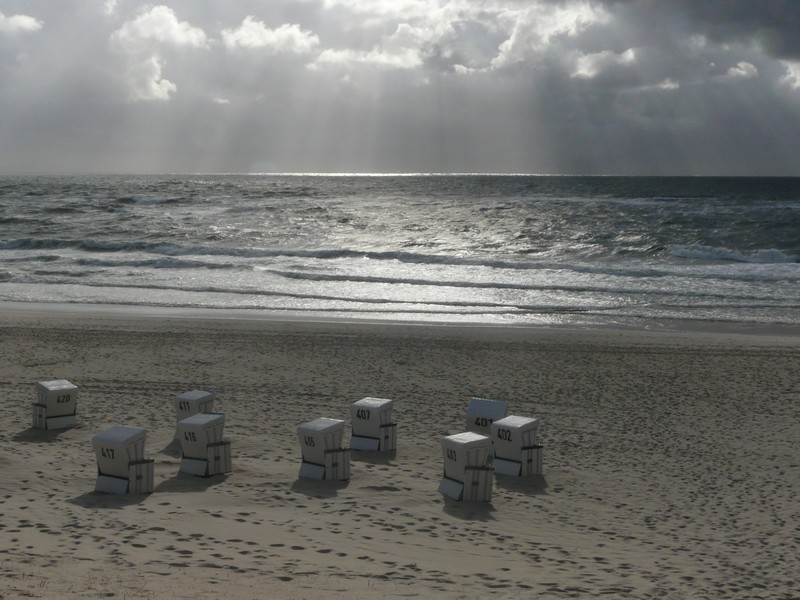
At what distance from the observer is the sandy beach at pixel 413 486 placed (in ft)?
16.9

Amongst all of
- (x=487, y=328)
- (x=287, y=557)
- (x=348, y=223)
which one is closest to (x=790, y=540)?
(x=287, y=557)

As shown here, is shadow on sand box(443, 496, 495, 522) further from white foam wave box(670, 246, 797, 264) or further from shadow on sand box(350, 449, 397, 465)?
white foam wave box(670, 246, 797, 264)

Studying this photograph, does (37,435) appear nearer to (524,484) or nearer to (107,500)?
(107,500)

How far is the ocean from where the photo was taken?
787 inches

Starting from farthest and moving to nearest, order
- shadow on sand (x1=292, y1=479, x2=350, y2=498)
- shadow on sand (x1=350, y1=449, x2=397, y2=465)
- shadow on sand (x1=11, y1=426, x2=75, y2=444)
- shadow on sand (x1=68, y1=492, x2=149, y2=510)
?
shadow on sand (x1=11, y1=426, x2=75, y2=444) → shadow on sand (x1=350, y1=449, x2=397, y2=465) → shadow on sand (x1=292, y1=479, x2=350, y2=498) → shadow on sand (x1=68, y1=492, x2=149, y2=510)

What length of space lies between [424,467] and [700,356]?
7.47 meters

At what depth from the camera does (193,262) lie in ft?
96.8

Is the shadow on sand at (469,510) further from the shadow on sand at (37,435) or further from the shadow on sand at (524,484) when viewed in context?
the shadow on sand at (37,435)

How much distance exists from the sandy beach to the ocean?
559 cm

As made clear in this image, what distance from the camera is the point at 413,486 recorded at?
711cm

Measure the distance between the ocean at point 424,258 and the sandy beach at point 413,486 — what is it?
5594 mm

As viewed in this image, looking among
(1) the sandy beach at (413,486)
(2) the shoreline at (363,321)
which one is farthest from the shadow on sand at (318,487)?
(2) the shoreline at (363,321)

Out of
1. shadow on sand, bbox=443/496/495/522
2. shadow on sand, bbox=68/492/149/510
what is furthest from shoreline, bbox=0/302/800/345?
shadow on sand, bbox=68/492/149/510

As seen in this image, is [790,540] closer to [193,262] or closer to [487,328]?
[487,328]
